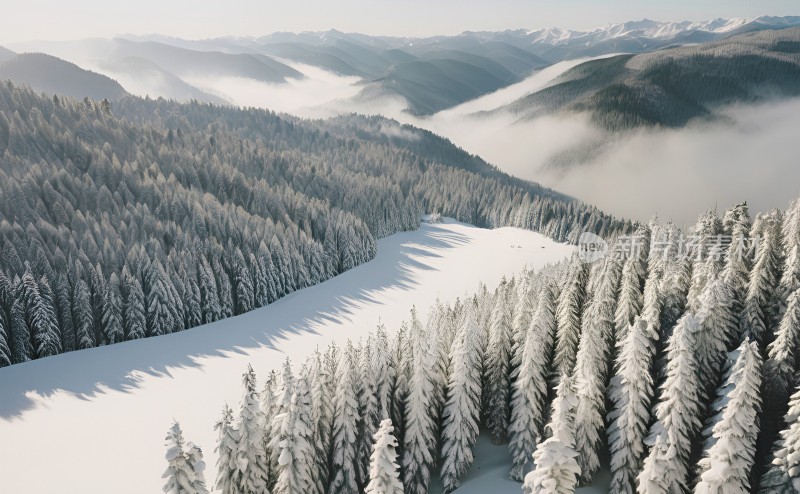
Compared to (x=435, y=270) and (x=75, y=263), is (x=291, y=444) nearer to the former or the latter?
(x=75, y=263)

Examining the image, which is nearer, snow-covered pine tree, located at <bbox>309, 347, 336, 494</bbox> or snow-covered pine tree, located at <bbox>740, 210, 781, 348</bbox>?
snow-covered pine tree, located at <bbox>309, 347, 336, 494</bbox>

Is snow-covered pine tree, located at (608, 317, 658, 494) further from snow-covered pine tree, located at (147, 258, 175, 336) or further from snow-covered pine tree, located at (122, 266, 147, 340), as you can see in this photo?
snow-covered pine tree, located at (122, 266, 147, 340)

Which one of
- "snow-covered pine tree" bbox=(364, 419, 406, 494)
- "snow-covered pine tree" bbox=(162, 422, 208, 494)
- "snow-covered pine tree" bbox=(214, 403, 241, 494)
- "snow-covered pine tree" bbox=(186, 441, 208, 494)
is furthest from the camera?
"snow-covered pine tree" bbox=(214, 403, 241, 494)

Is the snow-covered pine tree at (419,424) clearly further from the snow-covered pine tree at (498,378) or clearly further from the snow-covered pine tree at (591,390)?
the snow-covered pine tree at (591,390)

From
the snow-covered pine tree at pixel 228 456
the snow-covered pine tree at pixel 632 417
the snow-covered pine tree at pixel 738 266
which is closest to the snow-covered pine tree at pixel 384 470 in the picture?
the snow-covered pine tree at pixel 228 456

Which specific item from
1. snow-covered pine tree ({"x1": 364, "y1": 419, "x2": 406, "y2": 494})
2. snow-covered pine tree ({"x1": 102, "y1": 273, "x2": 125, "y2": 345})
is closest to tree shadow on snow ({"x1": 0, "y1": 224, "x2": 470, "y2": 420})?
snow-covered pine tree ({"x1": 102, "y1": 273, "x2": 125, "y2": 345})

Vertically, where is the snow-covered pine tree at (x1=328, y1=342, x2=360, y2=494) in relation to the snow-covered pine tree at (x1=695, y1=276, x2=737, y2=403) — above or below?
below

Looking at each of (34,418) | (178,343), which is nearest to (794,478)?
(34,418)
